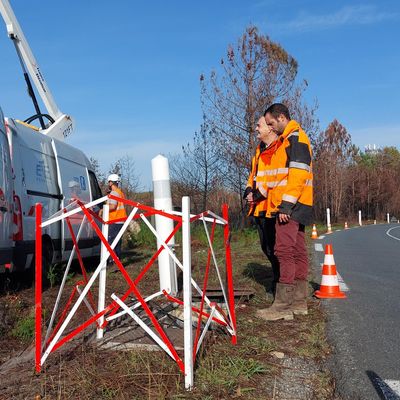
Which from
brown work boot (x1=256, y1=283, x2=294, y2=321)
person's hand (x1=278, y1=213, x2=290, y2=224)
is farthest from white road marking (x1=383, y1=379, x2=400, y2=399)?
person's hand (x1=278, y1=213, x2=290, y2=224)

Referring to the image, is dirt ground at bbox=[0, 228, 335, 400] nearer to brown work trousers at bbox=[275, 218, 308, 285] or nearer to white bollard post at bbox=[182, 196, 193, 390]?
white bollard post at bbox=[182, 196, 193, 390]

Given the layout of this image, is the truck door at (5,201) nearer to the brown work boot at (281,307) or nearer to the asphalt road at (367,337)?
the brown work boot at (281,307)

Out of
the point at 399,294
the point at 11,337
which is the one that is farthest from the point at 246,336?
the point at 399,294

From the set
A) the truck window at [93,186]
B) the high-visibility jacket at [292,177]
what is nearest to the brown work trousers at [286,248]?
the high-visibility jacket at [292,177]

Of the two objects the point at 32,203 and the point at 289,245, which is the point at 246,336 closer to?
the point at 289,245

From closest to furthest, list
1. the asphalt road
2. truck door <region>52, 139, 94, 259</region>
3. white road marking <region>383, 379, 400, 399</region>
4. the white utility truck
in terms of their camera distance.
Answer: white road marking <region>383, 379, 400, 399</region> < the asphalt road < the white utility truck < truck door <region>52, 139, 94, 259</region>

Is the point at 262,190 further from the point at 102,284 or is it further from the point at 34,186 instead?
the point at 34,186

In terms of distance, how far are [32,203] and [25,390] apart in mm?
4448

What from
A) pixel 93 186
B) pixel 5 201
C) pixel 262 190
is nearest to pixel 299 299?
pixel 262 190

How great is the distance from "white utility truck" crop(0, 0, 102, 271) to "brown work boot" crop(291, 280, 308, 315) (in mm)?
3407

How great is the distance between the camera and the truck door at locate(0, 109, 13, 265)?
242 inches

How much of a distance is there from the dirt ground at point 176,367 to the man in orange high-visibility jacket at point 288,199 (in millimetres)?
254

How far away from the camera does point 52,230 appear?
7.88m

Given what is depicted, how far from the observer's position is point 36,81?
40.1 feet
